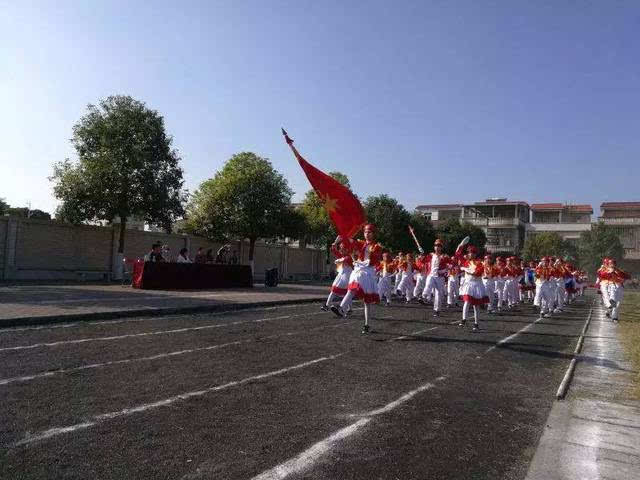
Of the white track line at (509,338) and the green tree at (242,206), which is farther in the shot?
the green tree at (242,206)

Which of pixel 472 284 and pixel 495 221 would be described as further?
pixel 495 221

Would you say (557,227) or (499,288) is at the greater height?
(557,227)

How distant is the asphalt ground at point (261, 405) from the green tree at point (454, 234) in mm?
51321

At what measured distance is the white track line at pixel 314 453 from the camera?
3668mm

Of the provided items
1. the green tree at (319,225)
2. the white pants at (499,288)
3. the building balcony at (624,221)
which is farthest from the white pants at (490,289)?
the building balcony at (624,221)

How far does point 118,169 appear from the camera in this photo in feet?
81.8

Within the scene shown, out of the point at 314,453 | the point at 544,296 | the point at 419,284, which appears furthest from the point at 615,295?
the point at 314,453

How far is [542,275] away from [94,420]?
17.7 meters

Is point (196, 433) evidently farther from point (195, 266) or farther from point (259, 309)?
point (195, 266)

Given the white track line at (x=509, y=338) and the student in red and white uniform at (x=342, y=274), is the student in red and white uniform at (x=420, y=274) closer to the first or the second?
the white track line at (x=509, y=338)

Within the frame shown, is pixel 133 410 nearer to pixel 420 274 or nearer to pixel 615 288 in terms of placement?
pixel 615 288

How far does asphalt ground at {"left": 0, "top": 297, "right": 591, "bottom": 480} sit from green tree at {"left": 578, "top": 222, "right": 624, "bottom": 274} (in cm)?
6072

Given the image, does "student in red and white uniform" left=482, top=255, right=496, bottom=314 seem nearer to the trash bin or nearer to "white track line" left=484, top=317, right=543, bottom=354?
"white track line" left=484, top=317, right=543, bottom=354

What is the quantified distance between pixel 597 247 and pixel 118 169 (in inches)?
2248
